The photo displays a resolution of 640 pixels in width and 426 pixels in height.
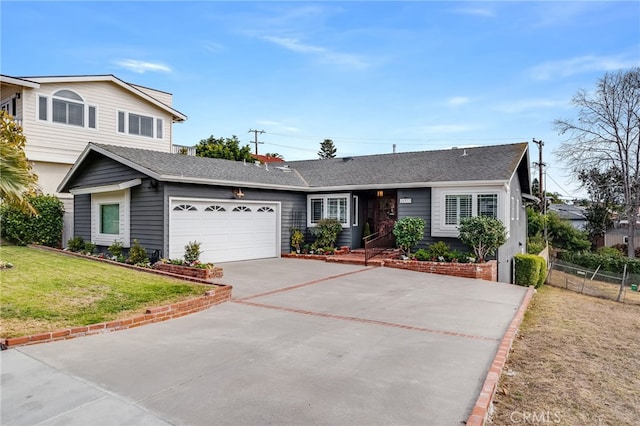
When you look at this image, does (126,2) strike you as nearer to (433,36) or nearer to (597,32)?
(433,36)

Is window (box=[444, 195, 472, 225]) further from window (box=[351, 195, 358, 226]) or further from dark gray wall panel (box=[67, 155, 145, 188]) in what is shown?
dark gray wall panel (box=[67, 155, 145, 188])

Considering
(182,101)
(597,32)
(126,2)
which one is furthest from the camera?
(182,101)

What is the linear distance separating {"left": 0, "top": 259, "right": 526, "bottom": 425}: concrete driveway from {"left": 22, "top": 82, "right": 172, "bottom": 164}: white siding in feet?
43.0

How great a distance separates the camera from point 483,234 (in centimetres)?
1255

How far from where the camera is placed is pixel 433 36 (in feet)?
43.9

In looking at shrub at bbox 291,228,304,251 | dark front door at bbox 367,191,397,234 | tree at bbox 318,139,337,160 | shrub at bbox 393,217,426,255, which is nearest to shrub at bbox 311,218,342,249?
shrub at bbox 291,228,304,251

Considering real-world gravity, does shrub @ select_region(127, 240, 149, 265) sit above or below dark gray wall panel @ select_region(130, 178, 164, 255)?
below

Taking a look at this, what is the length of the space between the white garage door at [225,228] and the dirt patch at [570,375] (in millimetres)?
9396

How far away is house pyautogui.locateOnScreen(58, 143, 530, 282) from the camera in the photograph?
12531 millimetres

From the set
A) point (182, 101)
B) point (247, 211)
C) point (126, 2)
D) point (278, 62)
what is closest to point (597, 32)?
point (278, 62)

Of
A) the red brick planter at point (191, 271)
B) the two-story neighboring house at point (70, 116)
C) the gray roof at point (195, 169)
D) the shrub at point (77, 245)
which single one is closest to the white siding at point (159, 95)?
the two-story neighboring house at point (70, 116)

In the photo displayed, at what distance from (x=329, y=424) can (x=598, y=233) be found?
37.4 m

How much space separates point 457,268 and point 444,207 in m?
2.60

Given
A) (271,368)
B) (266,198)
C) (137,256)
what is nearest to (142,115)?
(266,198)
